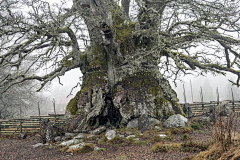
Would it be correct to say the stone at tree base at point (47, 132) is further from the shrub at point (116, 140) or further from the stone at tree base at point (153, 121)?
the stone at tree base at point (153, 121)

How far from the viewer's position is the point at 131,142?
19.6ft

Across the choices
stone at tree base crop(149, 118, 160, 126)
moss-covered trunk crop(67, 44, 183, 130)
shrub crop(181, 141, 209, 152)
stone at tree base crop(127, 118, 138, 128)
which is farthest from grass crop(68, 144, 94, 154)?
stone at tree base crop(149, 118, 160, 126)

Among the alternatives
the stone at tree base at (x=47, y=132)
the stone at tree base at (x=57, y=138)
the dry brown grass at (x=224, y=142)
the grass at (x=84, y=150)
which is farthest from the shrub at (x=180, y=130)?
→ the stone at tree base at (x=47, y=132)

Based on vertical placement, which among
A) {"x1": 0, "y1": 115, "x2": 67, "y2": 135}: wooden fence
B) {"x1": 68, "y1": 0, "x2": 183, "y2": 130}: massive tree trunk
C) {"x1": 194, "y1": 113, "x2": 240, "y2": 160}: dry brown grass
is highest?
{"x1": 68, "y1": 0, "x2": 183, "y2": 130}: massive tree trunk

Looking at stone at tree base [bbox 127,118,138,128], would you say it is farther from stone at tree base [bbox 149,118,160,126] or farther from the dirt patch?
the dirt patch

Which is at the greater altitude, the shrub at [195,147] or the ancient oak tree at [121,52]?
the ancient oak tree at [121,52]

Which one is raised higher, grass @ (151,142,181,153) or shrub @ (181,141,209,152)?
shrub @ (181,141,209,152)

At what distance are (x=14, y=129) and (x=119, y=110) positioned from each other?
6989mm

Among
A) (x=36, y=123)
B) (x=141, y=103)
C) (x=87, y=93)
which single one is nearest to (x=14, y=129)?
(x=36, y=123)

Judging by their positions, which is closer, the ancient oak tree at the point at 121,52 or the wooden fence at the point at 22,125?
the ancient oak tree at the point at 121,52

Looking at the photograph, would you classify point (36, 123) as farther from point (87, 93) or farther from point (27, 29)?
point (27, 29)

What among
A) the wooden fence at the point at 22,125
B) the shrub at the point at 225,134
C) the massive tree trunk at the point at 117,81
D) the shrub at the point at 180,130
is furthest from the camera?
the wooden fence at the point at 22,125

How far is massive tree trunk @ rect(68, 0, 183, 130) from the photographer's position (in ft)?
25.4

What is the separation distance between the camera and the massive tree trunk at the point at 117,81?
775 cm
